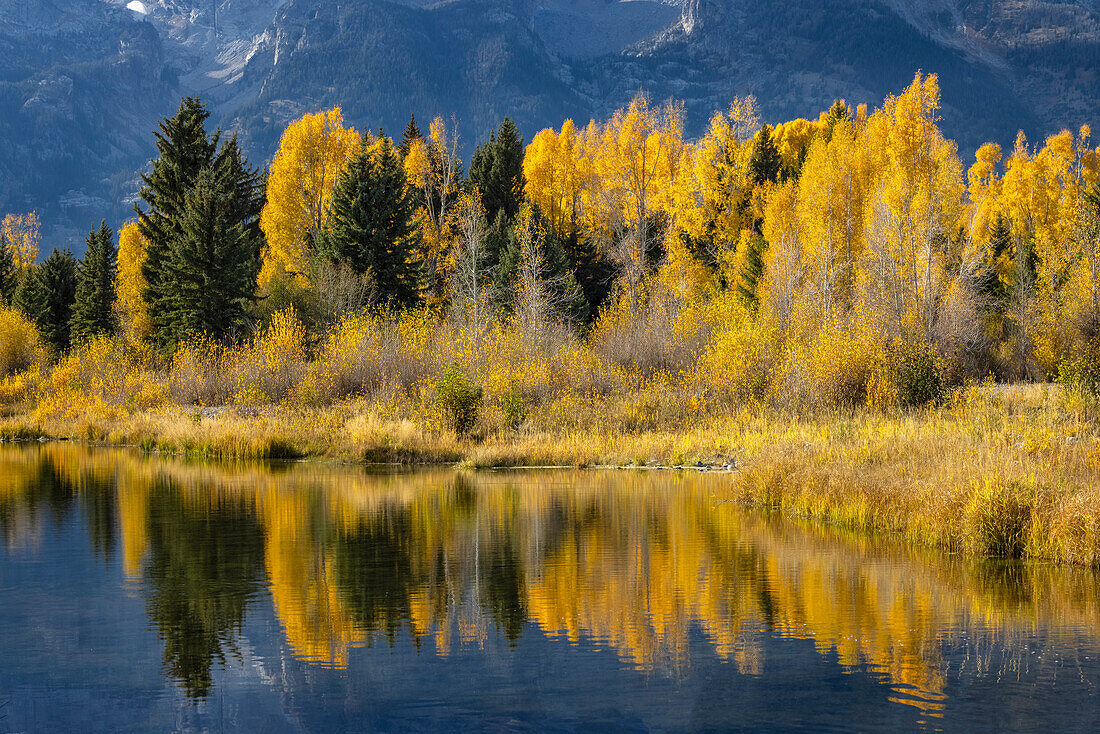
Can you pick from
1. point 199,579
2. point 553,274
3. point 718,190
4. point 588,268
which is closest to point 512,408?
point 199,579

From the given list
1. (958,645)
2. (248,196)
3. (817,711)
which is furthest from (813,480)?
(248,196)

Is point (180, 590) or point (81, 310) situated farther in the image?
point (81, 310)

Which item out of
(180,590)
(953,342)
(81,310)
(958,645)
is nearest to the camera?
(958,645)

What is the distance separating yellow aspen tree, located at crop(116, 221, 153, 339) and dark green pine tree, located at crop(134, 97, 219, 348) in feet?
2.74

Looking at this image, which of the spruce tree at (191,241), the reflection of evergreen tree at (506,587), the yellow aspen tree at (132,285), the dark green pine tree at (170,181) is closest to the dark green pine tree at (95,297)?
the yellow aspen tree at (132,285)

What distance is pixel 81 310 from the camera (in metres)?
60.9

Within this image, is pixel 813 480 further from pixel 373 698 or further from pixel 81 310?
pixel 81 310

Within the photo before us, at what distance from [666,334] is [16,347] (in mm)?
36489

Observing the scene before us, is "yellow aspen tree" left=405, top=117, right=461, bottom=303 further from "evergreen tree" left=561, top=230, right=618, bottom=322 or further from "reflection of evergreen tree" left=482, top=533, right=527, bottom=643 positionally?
"reflection of evergreen tree" left=482, top=533, right=527, bottom=643

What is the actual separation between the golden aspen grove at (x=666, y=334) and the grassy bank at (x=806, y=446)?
0.23ft

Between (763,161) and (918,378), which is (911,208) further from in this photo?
(763,161)

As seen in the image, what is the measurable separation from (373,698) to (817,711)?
13.2 feet

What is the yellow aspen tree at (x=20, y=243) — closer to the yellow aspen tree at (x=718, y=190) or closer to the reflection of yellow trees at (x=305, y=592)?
the yellow aspen tree at (x=718, y=190)

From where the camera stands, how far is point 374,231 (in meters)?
47.8
